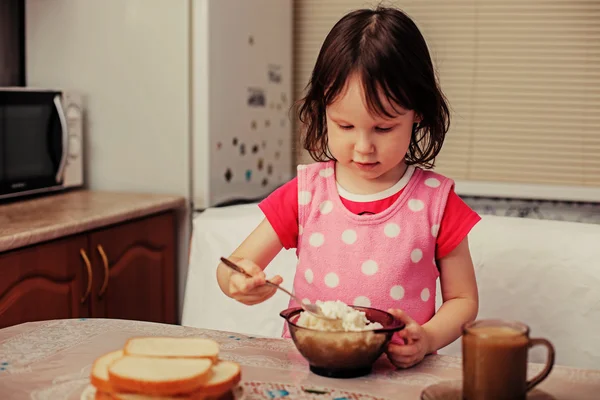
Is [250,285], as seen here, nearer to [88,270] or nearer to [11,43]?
[88,270]

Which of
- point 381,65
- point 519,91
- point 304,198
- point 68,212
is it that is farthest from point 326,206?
point 519,91

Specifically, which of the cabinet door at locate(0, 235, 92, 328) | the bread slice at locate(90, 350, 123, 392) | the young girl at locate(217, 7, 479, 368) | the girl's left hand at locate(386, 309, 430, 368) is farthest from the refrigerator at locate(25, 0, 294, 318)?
the bread slice at locate(90, 350, 123, 392)

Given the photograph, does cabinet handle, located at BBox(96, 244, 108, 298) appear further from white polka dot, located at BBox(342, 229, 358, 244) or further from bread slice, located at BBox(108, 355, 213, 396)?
bread slice, located at BBox(108, 355, 213, 396)

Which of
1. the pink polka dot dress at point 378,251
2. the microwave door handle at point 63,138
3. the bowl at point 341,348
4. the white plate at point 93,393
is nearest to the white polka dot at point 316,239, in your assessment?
the pink polka dot dress at point 378,251

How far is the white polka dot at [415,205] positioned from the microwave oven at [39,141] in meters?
1.29

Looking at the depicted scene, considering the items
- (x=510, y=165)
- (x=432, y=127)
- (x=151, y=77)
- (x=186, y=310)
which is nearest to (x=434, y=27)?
(x=510, y=165)

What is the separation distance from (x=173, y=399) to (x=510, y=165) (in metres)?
2.16

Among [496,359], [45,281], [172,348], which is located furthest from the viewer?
[45,281]

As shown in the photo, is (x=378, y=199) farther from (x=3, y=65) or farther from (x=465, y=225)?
(x=3, y=65)

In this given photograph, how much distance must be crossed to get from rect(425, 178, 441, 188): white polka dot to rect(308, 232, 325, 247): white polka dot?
0.19 m

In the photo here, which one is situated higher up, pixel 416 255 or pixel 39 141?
pixel 39 141

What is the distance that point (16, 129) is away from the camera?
2.17 m

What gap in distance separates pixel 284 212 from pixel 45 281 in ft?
2.67

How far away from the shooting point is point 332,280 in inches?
49.1
